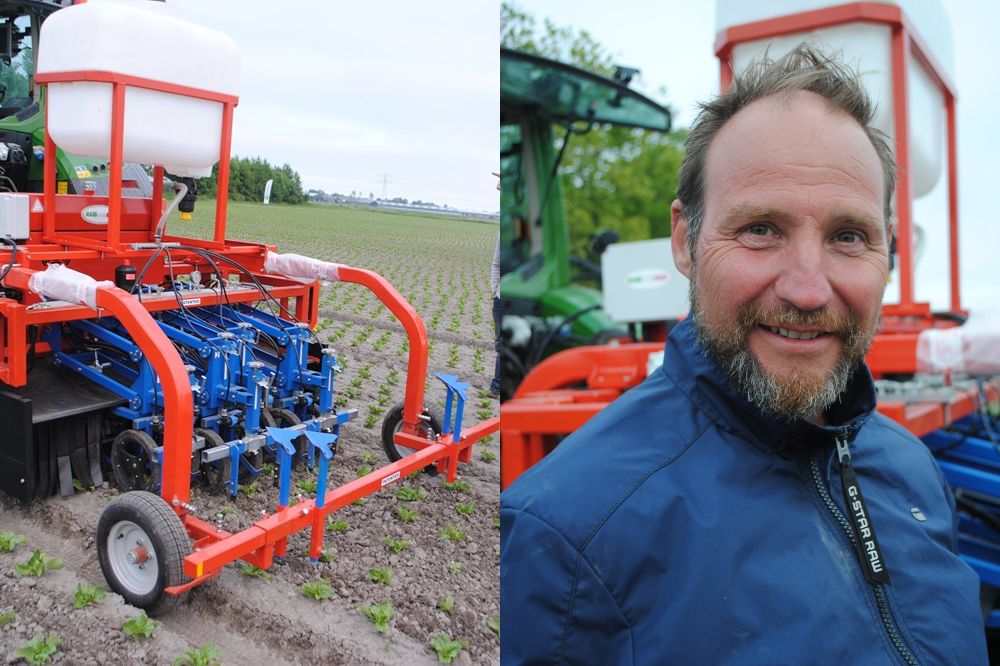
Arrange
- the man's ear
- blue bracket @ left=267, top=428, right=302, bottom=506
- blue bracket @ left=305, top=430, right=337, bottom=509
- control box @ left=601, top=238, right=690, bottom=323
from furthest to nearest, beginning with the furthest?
blue bracket @ left=267, top=428, right=302, bottom=506, blue bracket @ left=305, top=430, right=337, bottom=509, control box @ left=601, top=238, right=690, bottom=323, the man's ear

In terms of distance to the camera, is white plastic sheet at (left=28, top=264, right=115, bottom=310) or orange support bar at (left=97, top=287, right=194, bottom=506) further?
white plastic sheet at (left=28, top=264, right=115, bottom=310)

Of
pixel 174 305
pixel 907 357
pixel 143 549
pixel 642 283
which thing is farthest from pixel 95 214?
pixel 907 357

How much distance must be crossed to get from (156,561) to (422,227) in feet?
3.89

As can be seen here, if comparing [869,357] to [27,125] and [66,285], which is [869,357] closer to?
[66,285]

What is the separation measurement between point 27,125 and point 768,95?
380 centimetres

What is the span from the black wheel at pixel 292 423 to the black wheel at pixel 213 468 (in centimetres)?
23

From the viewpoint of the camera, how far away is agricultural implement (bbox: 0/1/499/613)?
2.29 meters

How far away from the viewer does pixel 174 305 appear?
120 inches

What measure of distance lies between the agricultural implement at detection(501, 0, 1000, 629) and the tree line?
61.0 inches

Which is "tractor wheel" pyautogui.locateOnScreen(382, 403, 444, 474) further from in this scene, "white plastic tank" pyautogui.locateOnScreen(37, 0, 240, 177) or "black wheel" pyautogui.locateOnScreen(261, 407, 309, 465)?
"white plastic tank" pyautogui.locateOnScreen(37, 0, 240, 177)

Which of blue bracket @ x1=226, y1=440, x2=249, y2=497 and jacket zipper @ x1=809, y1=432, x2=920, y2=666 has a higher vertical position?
jacket zipper @ x1=809, y1=432, x2=920, y2=666

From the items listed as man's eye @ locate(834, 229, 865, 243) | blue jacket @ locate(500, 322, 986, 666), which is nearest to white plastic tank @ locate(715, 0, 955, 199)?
man's eye @ locate(834, 229, 865, 243)

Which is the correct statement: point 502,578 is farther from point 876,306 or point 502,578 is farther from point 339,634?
point 339,634

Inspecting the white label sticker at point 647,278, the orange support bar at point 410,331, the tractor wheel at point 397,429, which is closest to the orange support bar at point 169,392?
the orange support bar at point 410,331
